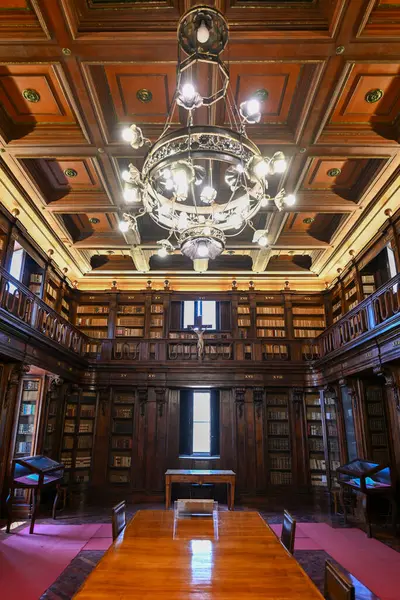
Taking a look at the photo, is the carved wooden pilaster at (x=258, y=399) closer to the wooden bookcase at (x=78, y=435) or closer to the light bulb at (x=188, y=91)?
the wooden bookcase at (x=78, y=435)

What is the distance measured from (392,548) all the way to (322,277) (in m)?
6.63

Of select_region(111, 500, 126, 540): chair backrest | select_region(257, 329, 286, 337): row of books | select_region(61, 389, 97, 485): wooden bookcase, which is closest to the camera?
select_region(111, 500, 126, 540): chair backrest

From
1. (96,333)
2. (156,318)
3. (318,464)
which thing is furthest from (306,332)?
(96,333)

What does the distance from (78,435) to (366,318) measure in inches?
257

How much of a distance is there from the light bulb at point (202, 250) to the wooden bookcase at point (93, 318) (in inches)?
270

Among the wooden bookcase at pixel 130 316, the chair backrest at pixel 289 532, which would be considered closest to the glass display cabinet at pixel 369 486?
the chair backrest at pixel 289 532

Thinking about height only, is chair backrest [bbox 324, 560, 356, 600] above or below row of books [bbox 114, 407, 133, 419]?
below

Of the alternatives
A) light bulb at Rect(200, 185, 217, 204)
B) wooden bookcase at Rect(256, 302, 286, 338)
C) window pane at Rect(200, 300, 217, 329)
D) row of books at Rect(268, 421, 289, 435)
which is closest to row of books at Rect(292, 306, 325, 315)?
wooden bookcase at Rect(256, 302, 286, 338)

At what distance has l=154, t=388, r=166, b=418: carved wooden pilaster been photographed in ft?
29.6

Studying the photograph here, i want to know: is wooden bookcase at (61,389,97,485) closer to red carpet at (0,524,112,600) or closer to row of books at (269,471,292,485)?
red carpet at (0,524,112,600)

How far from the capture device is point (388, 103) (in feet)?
16.6

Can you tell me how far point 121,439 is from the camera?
8.96 metres

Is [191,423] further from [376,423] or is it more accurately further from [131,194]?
[131,194]

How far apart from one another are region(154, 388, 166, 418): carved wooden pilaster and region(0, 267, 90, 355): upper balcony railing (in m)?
2.02
